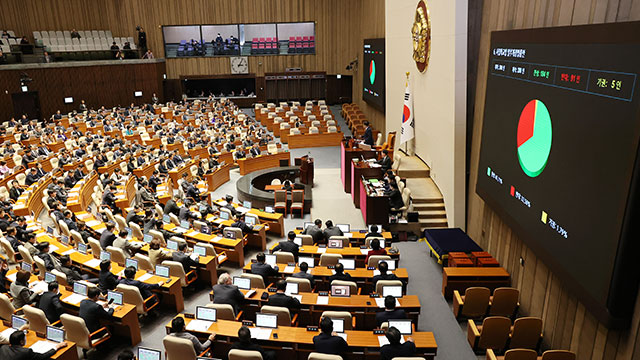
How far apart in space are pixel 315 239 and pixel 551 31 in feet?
20.4

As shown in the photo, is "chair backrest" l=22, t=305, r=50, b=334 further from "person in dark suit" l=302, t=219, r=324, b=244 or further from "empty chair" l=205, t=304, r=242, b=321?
"person in dark suit" l=302, t=219, r=324, b=244

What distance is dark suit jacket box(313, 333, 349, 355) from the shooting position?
5.79m

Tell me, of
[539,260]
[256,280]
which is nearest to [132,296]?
[256,280]

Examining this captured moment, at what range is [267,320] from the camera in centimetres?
641

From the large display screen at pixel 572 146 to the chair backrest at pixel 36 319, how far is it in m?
7.16

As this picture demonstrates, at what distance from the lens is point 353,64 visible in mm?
29438

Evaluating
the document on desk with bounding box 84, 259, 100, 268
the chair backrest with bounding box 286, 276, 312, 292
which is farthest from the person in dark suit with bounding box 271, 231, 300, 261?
the document on desk with bounding box 84, 259, 100, 268

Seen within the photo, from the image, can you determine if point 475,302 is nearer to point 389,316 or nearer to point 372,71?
point 389,316

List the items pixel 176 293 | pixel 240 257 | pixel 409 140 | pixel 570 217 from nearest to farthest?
pixel 570 217
pixel 176 293
pixel 240 257
pixel 409 140

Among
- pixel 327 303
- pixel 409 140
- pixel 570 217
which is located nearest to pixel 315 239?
pixel 327 303

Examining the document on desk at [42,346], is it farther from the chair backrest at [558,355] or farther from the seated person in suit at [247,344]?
the chair backrest at [558,355]

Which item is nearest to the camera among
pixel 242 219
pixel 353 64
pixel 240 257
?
pixel 240 257

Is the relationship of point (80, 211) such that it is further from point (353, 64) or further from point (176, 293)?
point (353, 64)

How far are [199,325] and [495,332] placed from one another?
4.27 m
